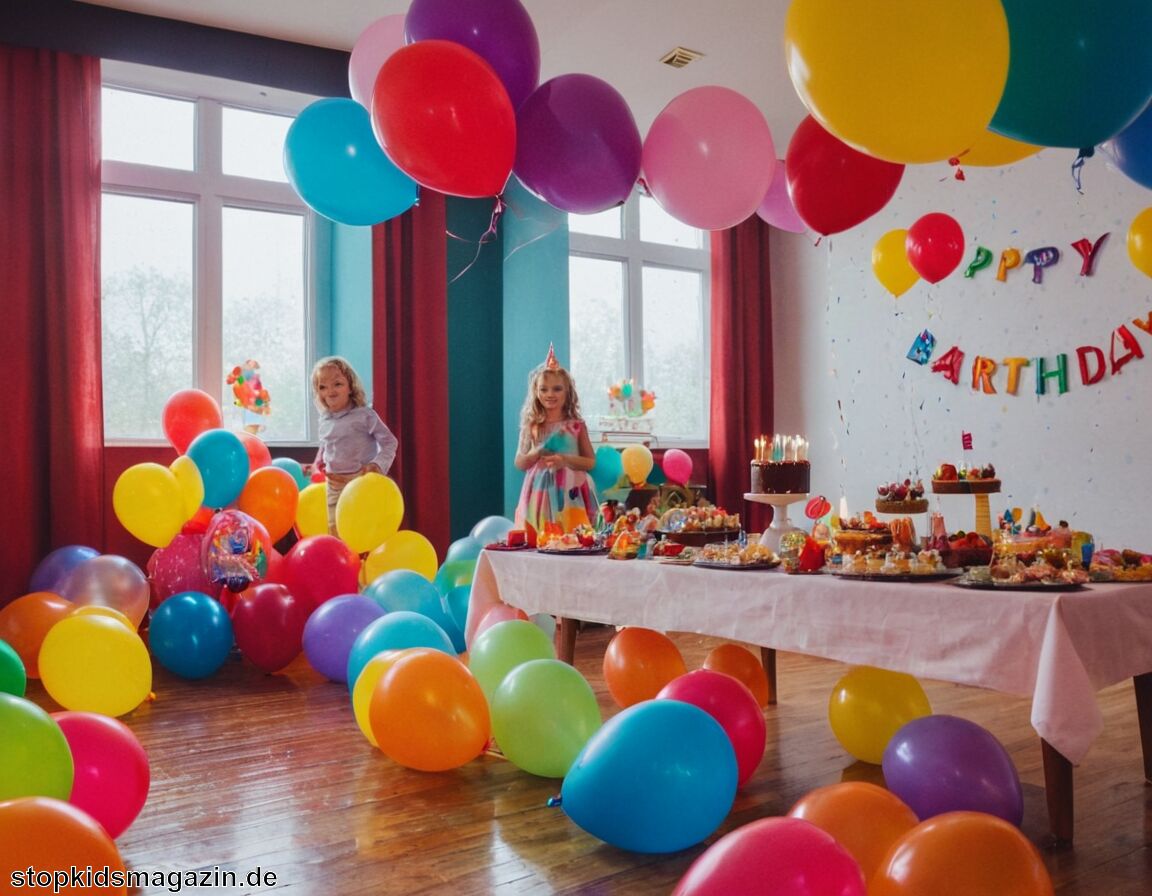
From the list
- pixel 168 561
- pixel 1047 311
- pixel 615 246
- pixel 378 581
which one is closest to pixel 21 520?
pixel 168 561

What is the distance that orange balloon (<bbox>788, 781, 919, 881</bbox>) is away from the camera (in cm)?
164

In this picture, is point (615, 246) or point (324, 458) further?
point (615, 246)

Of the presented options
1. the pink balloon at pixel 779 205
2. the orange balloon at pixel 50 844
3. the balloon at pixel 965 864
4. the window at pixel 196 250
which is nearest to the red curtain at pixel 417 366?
the window at pixel 196 250

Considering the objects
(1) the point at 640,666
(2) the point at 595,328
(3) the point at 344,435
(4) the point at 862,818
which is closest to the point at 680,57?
(2) the point at 595,328

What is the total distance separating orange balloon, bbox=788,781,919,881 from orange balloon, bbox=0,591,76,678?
2.88 metres

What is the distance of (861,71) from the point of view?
1.79 m

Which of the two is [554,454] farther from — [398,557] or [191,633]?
[191,633]

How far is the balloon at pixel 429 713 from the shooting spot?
2.35m

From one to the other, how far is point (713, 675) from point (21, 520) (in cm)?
351

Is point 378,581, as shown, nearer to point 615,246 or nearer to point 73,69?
point 73,69

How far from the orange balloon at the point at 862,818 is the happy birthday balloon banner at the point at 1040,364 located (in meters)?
3.66

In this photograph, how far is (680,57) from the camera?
16.7 feet

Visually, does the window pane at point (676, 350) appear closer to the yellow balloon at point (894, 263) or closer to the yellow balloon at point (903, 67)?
the yellow balloon at point (894, 263)

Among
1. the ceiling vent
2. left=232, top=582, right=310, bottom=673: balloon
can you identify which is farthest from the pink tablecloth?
the ceiling vent
